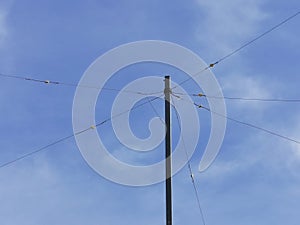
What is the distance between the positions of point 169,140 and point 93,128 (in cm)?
317

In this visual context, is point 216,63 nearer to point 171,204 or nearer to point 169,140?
point 169,140

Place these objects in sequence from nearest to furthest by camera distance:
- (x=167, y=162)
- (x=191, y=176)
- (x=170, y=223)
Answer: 1. (x=170, y=223)
2. (x=167, y=162)
3. (x=191, y=176)

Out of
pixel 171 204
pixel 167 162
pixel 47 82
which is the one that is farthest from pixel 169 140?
pixel 47 82

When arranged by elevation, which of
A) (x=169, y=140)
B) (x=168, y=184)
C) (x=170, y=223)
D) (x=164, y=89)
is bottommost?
(x=170, y=223)

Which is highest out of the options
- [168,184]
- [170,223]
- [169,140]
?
[169,140]

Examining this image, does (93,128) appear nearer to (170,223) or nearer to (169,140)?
(169,140)

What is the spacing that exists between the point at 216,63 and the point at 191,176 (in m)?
3.91

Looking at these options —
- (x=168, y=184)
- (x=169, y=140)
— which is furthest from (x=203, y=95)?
(x=168, y=184)

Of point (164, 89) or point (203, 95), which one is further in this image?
point (203, 95)

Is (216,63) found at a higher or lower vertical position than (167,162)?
higher

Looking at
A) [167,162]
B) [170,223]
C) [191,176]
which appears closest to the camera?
[170,223]

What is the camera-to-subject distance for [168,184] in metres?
17.9

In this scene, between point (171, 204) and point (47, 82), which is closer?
point (171, 204)

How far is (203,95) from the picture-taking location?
20.5 m
